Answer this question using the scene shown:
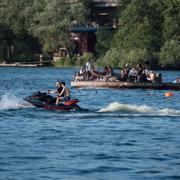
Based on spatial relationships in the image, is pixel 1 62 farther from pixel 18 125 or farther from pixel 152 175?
pixel 152 175

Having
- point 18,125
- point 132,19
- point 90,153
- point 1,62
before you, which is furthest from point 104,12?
point 90,153

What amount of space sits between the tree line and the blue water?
57.0 metres

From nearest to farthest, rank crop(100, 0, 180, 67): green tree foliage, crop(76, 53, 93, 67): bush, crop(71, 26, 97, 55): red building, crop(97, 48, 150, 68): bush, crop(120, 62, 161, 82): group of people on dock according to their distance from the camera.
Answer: crop(120, 62, 161, 82): group of people on dock, crop(97, 48, 150, 68): bush, crop(100, 0, 180, 67): green tree foliage, crop(76, 53, 93, 67): bush, crop(71, 26, 97, 55): red building

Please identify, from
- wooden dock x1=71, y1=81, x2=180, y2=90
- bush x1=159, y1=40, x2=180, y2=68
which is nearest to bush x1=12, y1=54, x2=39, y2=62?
bush x1=159, y1=40, x2=180, y2=68

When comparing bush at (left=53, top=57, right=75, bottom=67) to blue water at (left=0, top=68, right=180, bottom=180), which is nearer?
blue water at (left=0, top=68, right=180, bottom=180)

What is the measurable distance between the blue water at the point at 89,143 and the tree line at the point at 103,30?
5698 cm

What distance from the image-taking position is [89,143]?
3047 cm

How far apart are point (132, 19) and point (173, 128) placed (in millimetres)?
72209

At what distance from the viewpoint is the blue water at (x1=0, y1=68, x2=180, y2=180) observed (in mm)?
24984

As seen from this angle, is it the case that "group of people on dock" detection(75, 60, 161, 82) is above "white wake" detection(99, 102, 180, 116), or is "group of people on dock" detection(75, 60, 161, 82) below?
above

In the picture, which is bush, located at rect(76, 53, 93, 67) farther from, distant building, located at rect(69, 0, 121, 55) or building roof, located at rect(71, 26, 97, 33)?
building roof, located at rect(71, 26, 97, 33)

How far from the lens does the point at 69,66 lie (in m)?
122

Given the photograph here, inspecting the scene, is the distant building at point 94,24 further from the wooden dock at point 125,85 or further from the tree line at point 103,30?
the wooden dock at point 125,85

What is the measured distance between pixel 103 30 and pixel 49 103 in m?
81.1
